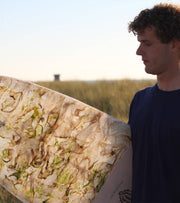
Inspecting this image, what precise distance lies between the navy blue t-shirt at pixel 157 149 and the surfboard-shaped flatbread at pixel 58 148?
14 cm

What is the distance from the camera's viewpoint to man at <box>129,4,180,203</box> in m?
1.65

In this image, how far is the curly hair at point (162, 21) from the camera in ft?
5.74

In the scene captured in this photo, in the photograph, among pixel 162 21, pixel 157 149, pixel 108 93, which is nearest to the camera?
pixel 157 149

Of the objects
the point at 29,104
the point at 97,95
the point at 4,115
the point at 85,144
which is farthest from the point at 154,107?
the point at 97,95

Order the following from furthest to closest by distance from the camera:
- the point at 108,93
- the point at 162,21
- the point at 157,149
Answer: the point at 108,93 → the point at 162,21 → the point at 157,149

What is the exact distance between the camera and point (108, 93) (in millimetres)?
8484

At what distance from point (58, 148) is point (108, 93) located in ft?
21.7

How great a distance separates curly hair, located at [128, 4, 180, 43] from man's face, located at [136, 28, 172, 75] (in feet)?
0.11

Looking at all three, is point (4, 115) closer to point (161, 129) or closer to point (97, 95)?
point (161, 129)

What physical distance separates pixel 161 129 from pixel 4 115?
934 mm

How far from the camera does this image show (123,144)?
1894mm

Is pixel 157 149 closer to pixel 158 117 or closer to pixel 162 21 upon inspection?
pixel 158 117

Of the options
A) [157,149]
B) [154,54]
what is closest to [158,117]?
[157,149]

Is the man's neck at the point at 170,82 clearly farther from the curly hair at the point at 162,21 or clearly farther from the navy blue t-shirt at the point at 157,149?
the curly hair at the point at 162,21
